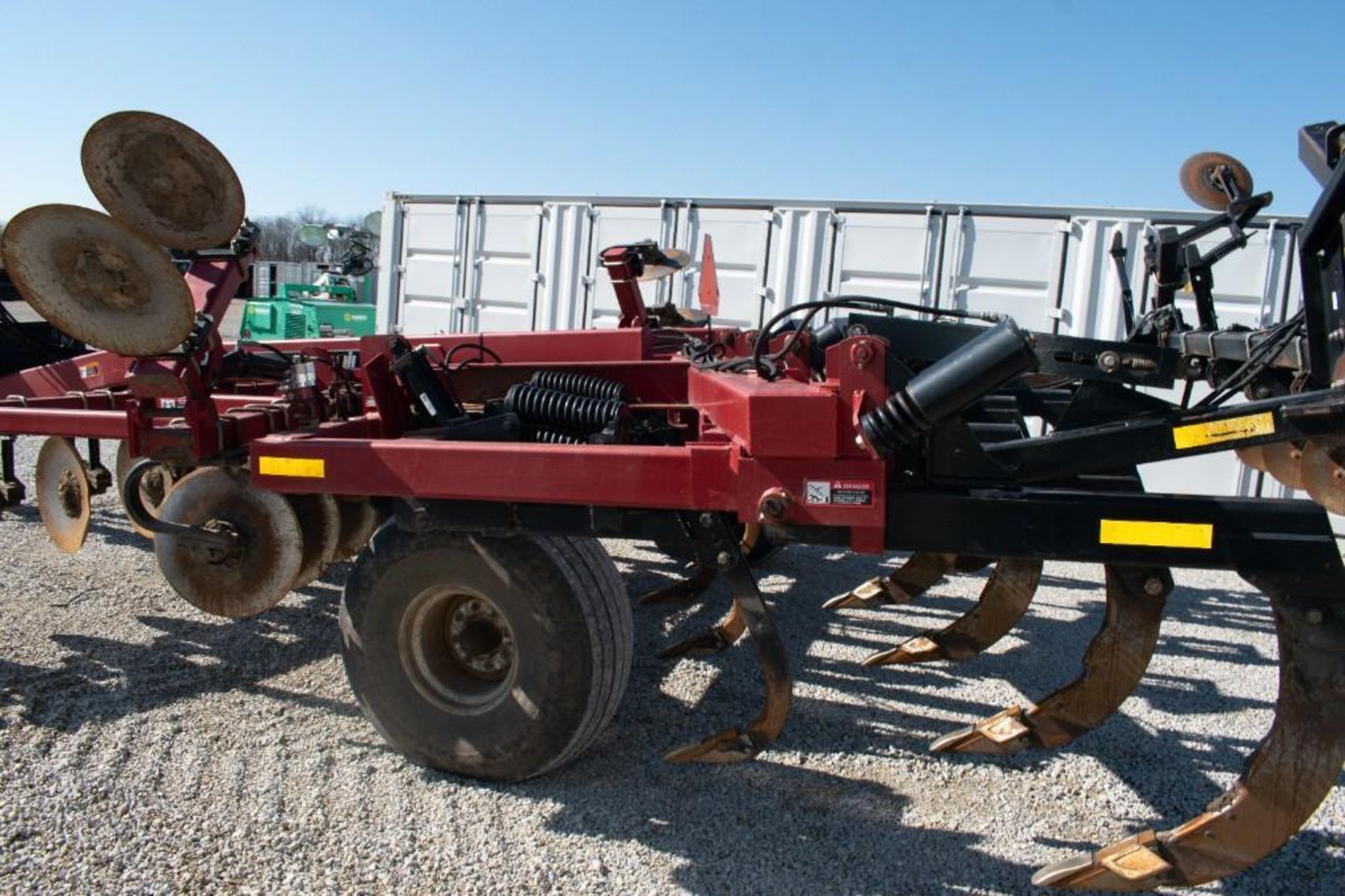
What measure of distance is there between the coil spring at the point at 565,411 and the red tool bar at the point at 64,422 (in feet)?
5.34

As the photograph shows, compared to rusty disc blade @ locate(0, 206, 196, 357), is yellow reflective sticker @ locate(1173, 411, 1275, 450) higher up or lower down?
lower down

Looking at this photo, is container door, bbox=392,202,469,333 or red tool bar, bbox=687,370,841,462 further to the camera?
container door, bbox=392,202,469,333

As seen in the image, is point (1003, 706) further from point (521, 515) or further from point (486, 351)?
point (486, 351)

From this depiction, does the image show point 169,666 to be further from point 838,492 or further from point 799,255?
point 799,255

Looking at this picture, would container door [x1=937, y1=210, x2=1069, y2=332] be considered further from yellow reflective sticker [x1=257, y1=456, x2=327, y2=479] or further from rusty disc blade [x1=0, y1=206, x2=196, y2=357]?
rusty disc blade [x1=0, y1=206, x2=196, y2=357]

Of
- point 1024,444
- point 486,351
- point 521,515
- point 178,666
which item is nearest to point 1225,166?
point 1024,444

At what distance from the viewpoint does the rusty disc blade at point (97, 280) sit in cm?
281

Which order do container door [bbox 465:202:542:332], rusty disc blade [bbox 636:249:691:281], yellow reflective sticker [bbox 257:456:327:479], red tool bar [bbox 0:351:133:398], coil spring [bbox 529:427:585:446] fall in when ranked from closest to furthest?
yellow reflective sticker [bbox 257:456:327:479] → coil spring [bbox 529:427:585:446] → red tool bar [bbox 0:351:133:398] → rusty disc blade [bbox 636:249:691:281] → container door [bbox 465:202:542:332]

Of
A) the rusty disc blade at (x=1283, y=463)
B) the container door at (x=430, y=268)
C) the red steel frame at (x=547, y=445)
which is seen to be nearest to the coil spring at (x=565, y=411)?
the red steel frame at (x=547, y=445)

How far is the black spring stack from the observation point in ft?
11.5

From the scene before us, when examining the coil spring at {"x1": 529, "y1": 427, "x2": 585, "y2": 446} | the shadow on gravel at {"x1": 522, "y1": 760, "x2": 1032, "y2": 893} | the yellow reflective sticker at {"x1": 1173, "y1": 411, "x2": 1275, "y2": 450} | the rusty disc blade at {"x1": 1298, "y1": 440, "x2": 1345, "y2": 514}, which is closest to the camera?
the yellow reflective sticker at {"x1": 1173, "y1": 411, "x2": 1275, "y2": 450}

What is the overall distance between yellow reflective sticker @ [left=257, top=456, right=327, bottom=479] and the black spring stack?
76 centimetres

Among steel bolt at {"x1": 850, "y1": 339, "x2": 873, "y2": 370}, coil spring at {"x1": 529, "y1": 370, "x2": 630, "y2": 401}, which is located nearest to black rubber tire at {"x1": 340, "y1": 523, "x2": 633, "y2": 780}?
coil spring at {"x1": 529, "y1": 370, "x2": 630, "y2": 401}

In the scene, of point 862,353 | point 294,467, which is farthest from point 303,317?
point 862,353
